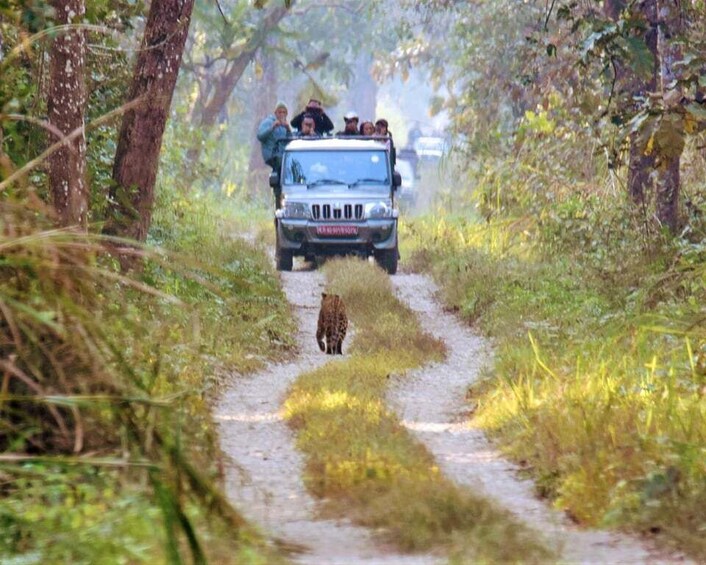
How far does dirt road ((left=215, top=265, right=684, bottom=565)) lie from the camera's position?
6.24m

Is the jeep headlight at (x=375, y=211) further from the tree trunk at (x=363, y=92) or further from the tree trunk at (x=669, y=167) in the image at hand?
the tree trunk at (x=363, y=92)

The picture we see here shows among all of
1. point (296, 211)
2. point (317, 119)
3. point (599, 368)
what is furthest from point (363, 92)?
point (599, 368)

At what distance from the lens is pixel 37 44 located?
12945mm

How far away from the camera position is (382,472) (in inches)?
298

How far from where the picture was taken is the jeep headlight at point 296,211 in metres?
21.0

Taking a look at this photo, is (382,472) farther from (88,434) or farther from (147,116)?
(147,116)

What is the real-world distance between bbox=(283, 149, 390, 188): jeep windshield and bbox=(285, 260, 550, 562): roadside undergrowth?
27.4 feet

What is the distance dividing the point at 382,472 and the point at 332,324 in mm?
6053

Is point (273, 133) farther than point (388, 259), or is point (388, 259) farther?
point (273, 133)

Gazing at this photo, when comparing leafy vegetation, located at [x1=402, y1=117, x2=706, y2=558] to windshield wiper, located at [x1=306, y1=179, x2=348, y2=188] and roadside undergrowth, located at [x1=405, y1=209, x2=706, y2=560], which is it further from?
windshield wiper, located at [x1=306, y1=179, x2=348, y2=188]

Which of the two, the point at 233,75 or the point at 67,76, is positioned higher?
the point at 233,75

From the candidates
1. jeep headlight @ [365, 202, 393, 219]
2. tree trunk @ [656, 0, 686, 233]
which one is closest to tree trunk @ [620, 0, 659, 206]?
tree trunk @ [656, 0, 686, 233]

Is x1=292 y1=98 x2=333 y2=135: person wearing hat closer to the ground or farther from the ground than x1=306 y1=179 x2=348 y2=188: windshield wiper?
farther from the ground

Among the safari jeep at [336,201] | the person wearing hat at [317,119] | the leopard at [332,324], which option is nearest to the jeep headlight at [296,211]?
the safari jeep at [336,201]
